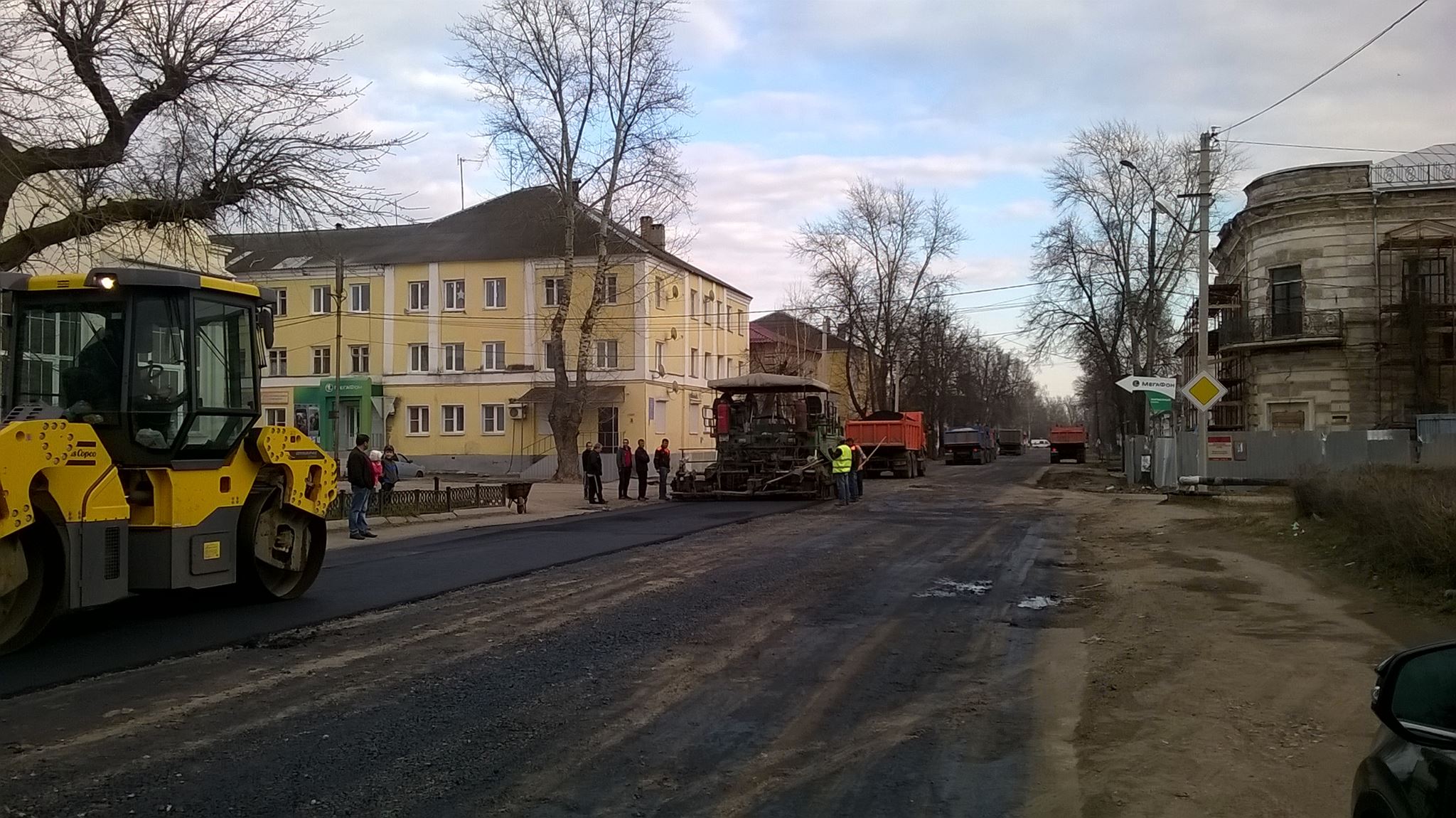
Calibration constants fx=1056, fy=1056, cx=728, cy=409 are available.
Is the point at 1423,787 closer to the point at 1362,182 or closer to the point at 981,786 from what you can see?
the point at 981,786

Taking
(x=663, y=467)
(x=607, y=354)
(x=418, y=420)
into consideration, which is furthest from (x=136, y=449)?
(x=418, y=420)

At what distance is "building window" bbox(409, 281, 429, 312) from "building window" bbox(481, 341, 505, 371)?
3.75 meters

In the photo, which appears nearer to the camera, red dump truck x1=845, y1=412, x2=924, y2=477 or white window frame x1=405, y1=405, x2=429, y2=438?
red dump truck x1=845, y1=412, x2=924, y2=477

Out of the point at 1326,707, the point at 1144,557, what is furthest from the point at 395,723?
the point at 1144,557

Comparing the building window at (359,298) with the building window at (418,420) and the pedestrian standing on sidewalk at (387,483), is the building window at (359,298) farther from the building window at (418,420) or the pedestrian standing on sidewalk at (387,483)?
the pedestrian standing on sidewalk at (387,483)

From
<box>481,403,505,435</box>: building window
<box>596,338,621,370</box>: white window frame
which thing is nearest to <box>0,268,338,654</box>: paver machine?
<box>596,338,621,370</box>: white window frame

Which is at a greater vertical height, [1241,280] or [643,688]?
[1241,280]

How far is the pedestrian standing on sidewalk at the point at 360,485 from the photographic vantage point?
18297 mm

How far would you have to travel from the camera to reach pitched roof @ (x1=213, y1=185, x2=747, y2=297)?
47375 mm

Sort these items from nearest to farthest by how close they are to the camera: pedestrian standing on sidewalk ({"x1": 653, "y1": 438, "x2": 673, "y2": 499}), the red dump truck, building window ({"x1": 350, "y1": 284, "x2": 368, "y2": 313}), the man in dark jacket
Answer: the man in dark jacket, pedestrian standing on sidewalk ({"x1": 653, "y1": 438, "x2": 673, "y2": 499}), the red dump truck, building window ({"x1": 350, "y1": 284, "x2": 368, "y2": 313})

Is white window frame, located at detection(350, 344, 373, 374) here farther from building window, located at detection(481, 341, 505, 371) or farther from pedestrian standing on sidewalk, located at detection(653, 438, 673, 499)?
pedestrian standing on sidewalk, located at detection(653, 438, 673, 499)

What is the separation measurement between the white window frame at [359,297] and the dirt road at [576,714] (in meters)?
43.6

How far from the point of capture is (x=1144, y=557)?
1496 cm

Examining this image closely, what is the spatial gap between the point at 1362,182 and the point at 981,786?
39.7 meters
